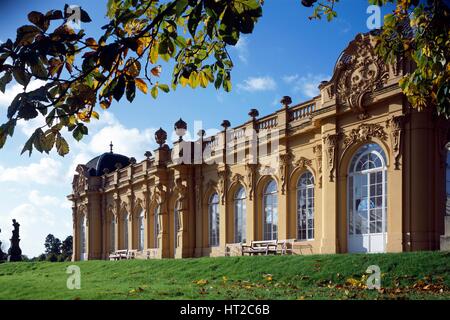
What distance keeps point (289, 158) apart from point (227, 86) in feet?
56.3

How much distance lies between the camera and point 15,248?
45.9 meters

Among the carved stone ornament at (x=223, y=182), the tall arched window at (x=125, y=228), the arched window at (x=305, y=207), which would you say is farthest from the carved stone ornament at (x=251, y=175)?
the tall arched window at (x=125, y=228)

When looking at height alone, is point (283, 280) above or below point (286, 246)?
below

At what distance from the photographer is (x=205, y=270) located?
711 inches

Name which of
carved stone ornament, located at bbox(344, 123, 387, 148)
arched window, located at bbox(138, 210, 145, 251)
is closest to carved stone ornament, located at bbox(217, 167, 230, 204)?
carved stone ornament, located at bbox(344, 123, 387, 148)

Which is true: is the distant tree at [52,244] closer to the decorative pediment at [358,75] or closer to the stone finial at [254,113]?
the stone finial at [254,113]

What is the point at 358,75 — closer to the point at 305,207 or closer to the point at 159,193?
the point at 305,207

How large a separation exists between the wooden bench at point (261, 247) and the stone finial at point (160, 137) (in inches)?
345

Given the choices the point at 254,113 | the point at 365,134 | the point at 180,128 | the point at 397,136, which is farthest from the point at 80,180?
the point at 397,136

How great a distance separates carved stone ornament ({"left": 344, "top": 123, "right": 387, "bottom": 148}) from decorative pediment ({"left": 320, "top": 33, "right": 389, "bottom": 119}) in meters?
0.38

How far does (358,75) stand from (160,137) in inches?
546

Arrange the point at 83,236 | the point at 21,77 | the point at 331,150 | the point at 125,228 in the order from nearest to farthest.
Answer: the point at 21,77
the point at 331,150
the point at 125,228
the point at 83,236
